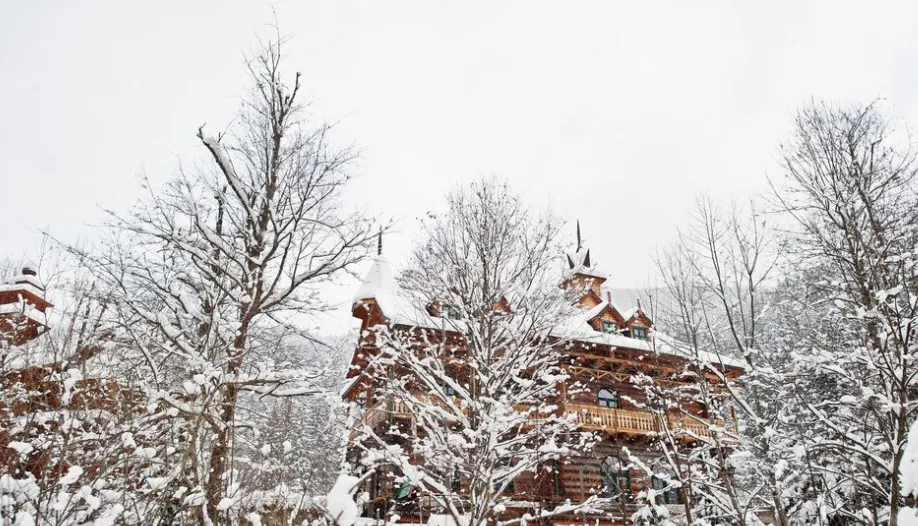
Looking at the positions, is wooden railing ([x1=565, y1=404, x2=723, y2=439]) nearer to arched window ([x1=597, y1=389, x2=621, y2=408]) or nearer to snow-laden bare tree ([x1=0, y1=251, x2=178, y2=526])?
arched window ([x1=597, y1=389, x2=621, y2=408])

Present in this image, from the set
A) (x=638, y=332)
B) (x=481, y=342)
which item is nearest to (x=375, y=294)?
(x=481, y=342)

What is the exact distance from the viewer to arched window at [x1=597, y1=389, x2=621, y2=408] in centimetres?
2372

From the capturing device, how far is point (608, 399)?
78.5 feet

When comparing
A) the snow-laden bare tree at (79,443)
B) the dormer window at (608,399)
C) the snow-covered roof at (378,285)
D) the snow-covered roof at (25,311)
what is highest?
the snow-covered roof at (378,285)

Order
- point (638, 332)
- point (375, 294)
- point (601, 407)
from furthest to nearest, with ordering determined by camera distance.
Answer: point (638, 332), point (601, 407), point (375, 294)

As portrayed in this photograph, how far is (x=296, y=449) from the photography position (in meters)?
36.2

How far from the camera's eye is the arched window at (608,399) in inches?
934

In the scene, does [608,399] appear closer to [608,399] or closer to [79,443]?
[608,399]

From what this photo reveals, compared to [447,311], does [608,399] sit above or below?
below

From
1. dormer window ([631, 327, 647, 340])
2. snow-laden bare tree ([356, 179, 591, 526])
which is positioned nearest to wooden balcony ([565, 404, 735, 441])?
dormer window ([631, 327, 647, 340])

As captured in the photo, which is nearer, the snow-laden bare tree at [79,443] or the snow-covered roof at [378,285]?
the snow-laden bare tree at [79,443]

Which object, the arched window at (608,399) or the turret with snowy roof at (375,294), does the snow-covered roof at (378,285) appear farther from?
the arched window at (608,399)

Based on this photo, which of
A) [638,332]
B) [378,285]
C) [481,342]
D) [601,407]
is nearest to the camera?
[481,342]

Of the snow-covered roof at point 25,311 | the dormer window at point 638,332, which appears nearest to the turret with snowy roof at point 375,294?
the snow-covered roof at point 25,311
